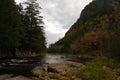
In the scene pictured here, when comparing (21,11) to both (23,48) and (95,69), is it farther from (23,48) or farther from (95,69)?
(95,69)

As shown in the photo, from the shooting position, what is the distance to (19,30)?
5719cm

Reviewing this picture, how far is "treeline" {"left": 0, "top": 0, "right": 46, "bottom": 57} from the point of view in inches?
1901

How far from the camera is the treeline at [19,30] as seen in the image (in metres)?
48.3

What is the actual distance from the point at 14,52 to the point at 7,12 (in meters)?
14.5

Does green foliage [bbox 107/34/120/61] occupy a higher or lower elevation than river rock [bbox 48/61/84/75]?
higher

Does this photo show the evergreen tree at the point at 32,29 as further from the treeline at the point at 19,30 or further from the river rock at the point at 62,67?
the river rock at the point at 62,67

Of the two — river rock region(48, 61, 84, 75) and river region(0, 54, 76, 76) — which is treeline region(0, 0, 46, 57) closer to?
river region(0, 54, 76, 76)

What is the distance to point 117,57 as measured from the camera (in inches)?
1329

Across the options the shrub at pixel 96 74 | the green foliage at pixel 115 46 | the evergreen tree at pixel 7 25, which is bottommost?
the shrub at pixel 96 74

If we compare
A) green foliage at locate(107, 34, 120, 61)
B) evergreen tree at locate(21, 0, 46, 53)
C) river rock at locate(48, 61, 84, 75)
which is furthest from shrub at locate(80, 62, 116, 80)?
evergreen tree at locate(21, 0, 46, 53)

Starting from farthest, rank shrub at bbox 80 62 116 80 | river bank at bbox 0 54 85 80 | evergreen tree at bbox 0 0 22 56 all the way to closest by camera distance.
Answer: evergreen tree at bbox 0 0 22 56
river bank at bbox 0 54 85 80
shrub at bbox 80 62 116 80

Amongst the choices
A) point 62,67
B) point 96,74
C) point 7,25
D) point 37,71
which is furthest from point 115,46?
point 7,25

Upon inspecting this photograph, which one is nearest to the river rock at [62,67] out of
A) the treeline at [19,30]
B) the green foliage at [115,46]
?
the green foliage at [115,46]

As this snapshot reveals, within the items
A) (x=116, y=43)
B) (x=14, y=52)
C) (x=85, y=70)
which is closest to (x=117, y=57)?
(x=116, y=43)
